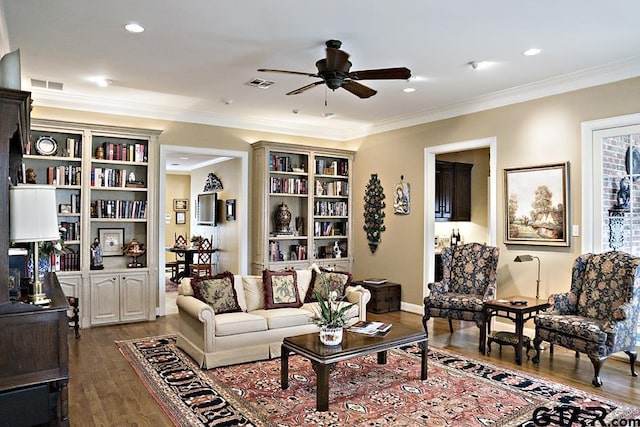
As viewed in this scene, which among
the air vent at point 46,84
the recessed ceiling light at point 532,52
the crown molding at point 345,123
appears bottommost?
the crown molding at point 345,123

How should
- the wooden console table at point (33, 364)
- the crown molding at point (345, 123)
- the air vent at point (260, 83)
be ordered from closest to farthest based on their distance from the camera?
the wooden console table at point (33, 364), the crown molding at point (345, 123), the air vent at point (260, 83)

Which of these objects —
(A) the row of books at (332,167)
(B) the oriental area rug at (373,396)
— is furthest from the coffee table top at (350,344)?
(A) the row of books at (332,167)

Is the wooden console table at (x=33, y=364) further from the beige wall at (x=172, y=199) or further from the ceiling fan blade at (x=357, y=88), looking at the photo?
the beige wall at (x=172, y=199)

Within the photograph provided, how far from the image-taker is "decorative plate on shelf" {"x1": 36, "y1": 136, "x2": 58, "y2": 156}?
5.73 metres

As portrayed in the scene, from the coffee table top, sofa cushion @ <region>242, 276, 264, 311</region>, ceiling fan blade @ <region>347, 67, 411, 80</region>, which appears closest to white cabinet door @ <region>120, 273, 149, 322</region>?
sofa cushion @ <region>242, 276, 264, 311</region>

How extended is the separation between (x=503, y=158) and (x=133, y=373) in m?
4.82

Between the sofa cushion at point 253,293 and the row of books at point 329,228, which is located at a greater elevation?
the row of books at point 329,228

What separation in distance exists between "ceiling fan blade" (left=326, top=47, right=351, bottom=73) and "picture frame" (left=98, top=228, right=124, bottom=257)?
4.04 metres

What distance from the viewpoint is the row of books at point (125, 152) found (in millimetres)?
6164

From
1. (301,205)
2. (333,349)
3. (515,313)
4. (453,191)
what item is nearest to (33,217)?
(333,349)

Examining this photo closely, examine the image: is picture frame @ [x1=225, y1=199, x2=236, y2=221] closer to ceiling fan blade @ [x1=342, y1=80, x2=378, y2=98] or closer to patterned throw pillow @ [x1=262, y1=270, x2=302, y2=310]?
patterned throw pillow @ [x1=262, y1=270, x2=302, y2=310]

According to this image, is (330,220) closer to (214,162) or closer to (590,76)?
(214,162)

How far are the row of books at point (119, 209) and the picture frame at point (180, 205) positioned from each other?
658cm

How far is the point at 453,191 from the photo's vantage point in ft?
27.0
